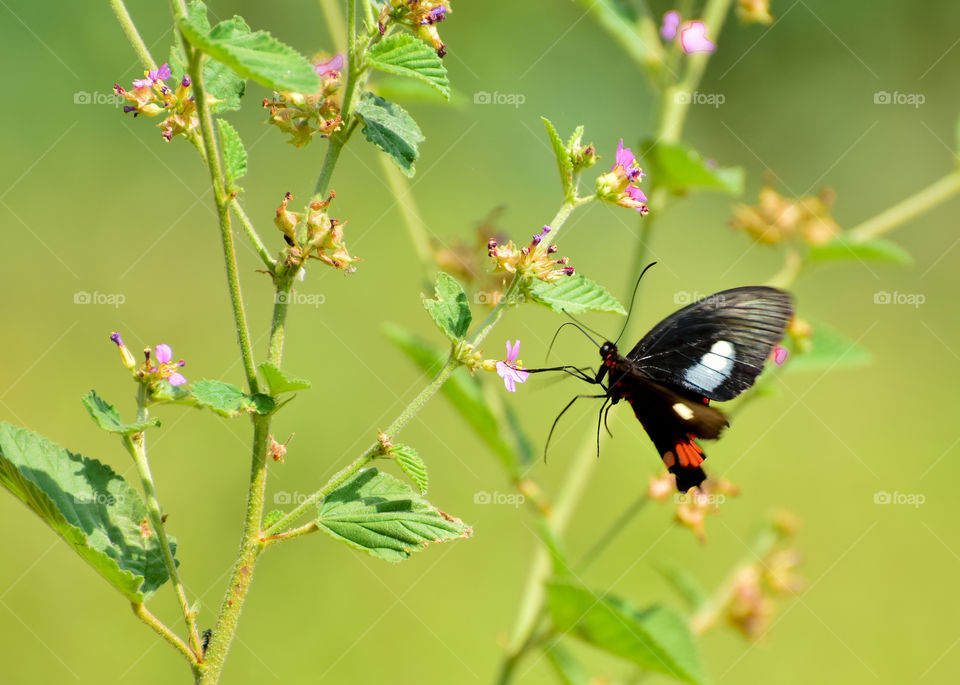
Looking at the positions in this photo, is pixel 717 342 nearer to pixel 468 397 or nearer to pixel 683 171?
pixel 683 171

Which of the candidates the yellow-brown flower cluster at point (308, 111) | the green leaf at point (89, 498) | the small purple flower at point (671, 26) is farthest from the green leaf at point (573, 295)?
the small purple flower at point (671, 26)

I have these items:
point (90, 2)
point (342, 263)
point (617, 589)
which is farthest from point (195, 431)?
point (342, 263)

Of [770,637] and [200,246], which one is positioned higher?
[770,637]

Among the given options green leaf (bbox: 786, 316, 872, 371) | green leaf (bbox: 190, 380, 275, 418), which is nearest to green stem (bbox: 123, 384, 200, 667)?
green leaf (bbox: 190, 380, 275, 418)

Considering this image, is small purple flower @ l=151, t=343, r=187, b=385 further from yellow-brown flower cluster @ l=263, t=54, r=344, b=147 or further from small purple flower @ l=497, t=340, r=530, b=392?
small purple flower @ l=497, t=340, r=530, b=392

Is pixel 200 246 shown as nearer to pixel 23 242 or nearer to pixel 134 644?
pixel 23 242

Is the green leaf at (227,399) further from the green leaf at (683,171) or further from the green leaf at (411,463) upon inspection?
the green leaf at (683,171)
